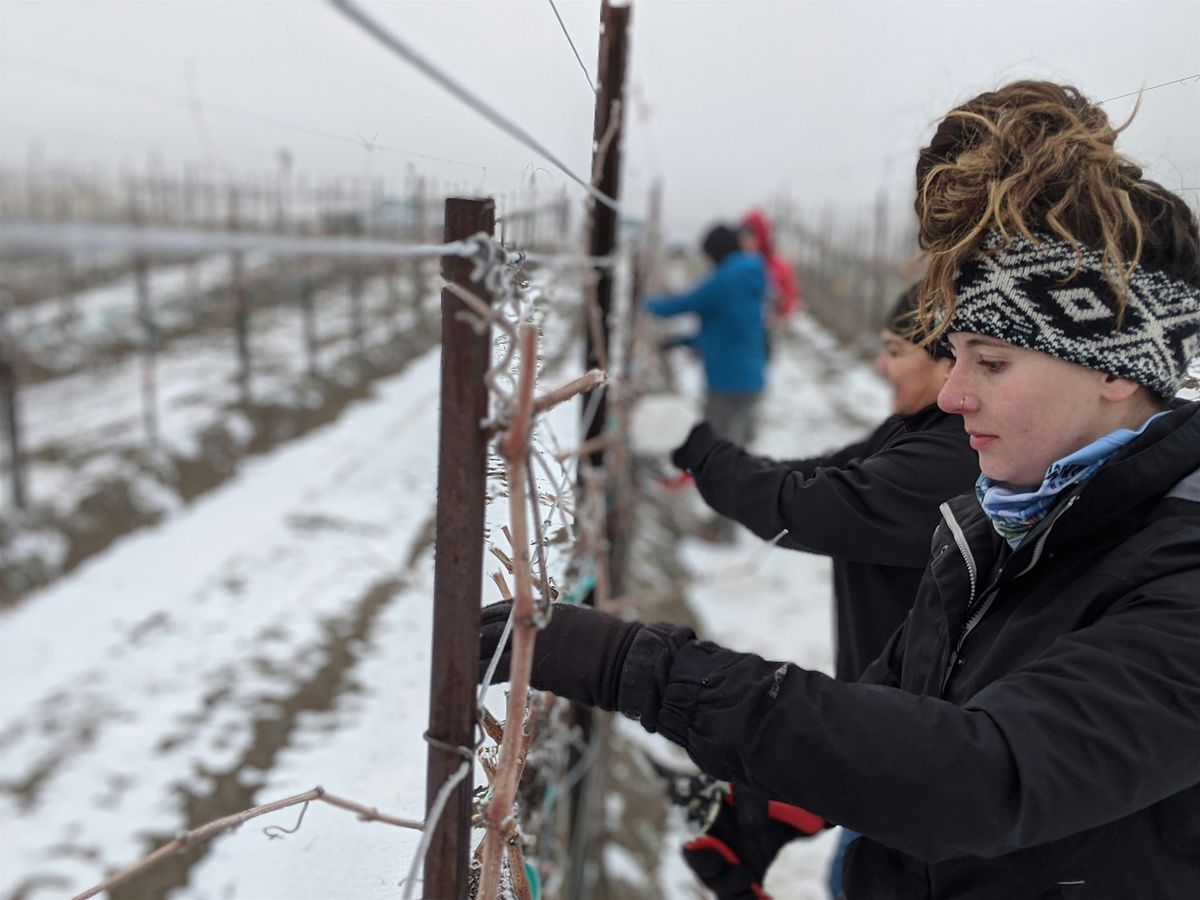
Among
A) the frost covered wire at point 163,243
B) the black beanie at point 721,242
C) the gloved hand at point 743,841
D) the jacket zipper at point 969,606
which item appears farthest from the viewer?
the black beanie at point 721,242

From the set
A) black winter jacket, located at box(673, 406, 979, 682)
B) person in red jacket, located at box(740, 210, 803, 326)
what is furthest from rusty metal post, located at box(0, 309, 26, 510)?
black winter jacket, located at box(673, 406, 979, 682)

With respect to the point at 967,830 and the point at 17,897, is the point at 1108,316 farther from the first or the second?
the point at 17,897

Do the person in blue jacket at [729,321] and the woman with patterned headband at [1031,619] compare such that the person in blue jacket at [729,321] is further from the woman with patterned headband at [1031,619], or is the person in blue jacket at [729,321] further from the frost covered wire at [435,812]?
the frost covered wire at [435,812]

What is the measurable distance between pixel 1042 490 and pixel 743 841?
890 mm

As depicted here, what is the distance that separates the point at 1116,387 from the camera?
84 cm

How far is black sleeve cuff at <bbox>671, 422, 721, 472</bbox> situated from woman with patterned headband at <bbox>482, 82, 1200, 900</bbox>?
1.77ft

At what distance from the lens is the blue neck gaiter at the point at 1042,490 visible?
83 centimetres

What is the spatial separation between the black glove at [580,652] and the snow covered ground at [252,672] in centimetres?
27

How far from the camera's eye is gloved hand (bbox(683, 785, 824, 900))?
1458mm

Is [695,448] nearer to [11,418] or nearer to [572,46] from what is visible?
[572,46]

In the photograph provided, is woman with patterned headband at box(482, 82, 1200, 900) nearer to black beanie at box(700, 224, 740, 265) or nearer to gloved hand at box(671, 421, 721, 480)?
gloved hand at box(671, 421, 721, 480)

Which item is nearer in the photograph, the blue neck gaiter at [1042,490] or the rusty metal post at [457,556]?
the rusty metal post at [457,556]

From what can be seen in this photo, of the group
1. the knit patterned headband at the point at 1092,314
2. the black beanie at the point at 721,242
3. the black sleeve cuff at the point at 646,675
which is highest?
the black beanie at the point at 721,242

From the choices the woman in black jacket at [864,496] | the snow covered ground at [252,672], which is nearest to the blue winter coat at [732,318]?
the snow covered ground at [252,672]
